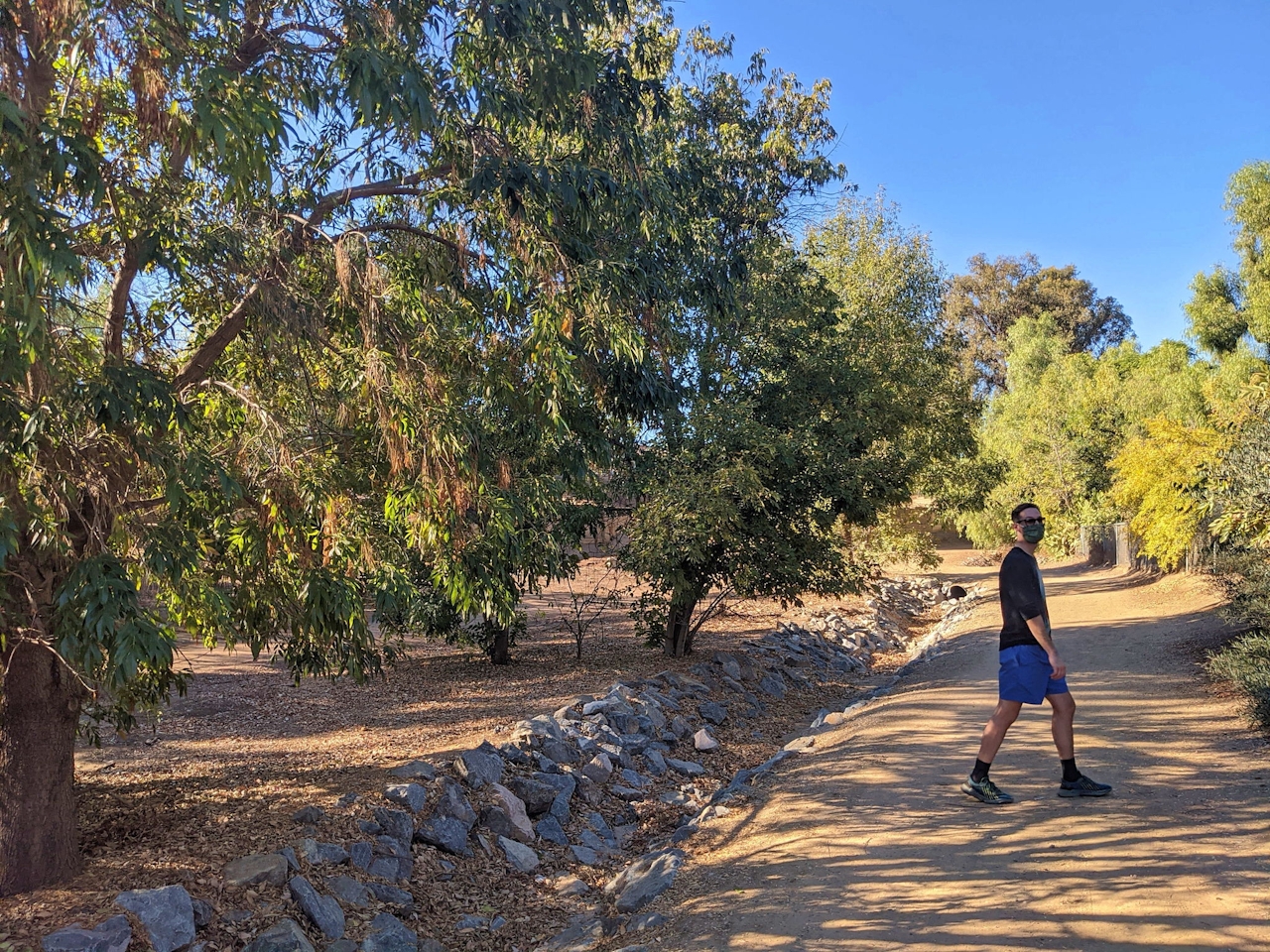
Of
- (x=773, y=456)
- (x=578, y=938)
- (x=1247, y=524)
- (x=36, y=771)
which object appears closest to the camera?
(x=36, y=771)

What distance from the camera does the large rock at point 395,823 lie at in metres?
7.46

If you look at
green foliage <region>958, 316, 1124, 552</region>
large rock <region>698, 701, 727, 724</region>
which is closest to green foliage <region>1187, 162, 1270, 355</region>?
green foliage <region>958, 316, 1124, 552</region>

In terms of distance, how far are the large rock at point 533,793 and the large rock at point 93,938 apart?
411 centimetres

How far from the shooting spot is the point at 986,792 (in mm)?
6699

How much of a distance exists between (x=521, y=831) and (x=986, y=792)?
3967 millimetres

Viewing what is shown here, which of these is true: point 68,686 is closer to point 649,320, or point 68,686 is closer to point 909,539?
point 649,320

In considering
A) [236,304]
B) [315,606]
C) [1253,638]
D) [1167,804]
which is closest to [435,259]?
[236,304]

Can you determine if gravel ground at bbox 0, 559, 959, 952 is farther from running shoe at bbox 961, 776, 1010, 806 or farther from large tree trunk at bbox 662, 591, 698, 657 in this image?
running shoe at bbox 961, 776, 1010, 806

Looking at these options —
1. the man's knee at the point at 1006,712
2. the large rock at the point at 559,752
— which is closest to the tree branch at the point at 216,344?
the large rock at the point at 559,752

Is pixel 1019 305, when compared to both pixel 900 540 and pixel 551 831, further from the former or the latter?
pixel 551 831

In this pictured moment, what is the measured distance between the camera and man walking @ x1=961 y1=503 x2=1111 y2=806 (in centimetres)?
637

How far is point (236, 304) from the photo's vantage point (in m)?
6.70

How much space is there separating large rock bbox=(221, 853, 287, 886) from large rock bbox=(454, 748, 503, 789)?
250 cm

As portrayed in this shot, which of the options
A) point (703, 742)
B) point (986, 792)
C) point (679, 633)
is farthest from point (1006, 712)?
point (679, 633)
